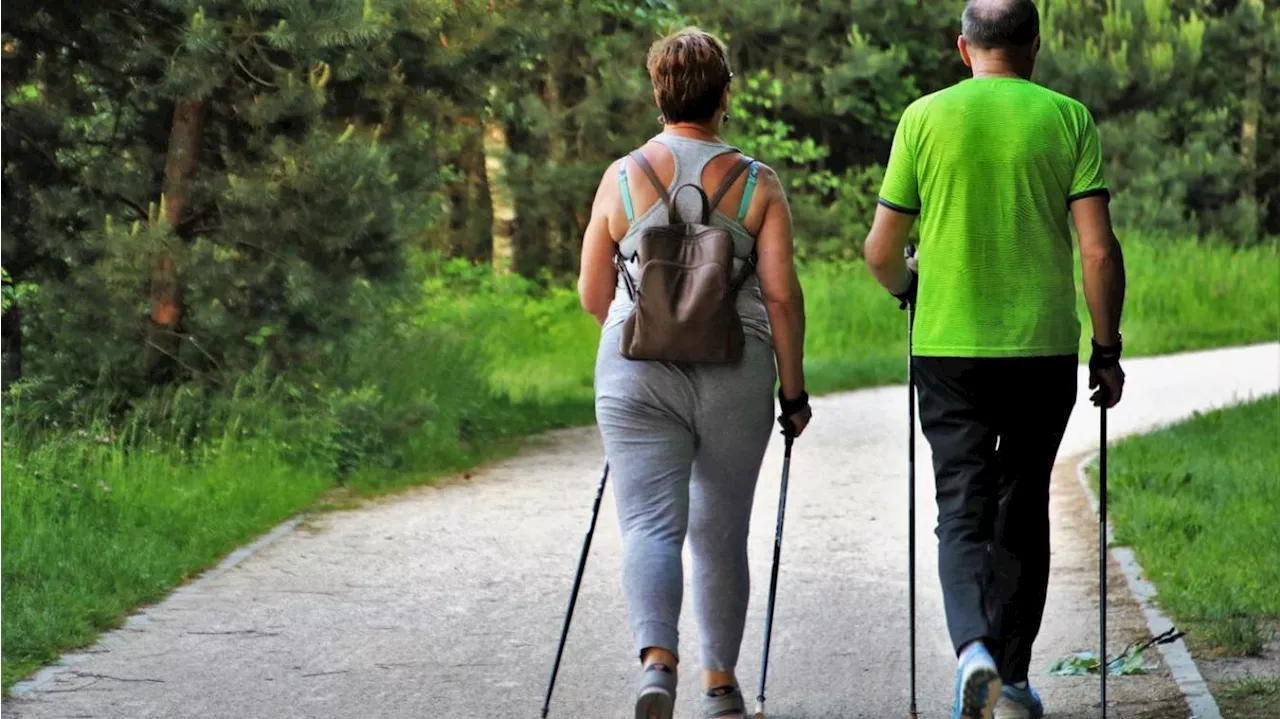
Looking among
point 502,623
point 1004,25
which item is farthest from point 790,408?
point 502,623

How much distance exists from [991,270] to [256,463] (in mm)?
6600

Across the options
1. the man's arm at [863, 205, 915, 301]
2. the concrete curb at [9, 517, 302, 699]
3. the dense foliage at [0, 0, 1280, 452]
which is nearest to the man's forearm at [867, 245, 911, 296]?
the man's arm at [863, 205, 915, 301]

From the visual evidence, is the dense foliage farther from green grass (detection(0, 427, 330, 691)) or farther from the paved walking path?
the paved walking path

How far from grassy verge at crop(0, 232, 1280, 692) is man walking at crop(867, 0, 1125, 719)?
10.1 feet

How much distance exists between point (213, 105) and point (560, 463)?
9.94 ft

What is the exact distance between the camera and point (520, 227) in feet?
92.0

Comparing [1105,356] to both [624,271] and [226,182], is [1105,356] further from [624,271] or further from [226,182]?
[226,182]

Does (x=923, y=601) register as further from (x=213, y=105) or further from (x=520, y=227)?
(x=520, y=227)

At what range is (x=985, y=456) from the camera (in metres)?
5.53

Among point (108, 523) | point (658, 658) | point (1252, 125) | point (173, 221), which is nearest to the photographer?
point (658, 658)

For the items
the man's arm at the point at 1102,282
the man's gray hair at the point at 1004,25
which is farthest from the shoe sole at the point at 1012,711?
the man's gray hair at the point at 1004,25

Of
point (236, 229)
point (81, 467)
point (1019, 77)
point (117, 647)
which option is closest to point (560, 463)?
point (236, 229)

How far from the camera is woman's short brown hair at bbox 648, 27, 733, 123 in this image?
542 cm

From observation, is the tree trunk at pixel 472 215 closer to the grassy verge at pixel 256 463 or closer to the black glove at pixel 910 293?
the grassy verge at pixel 256 463
